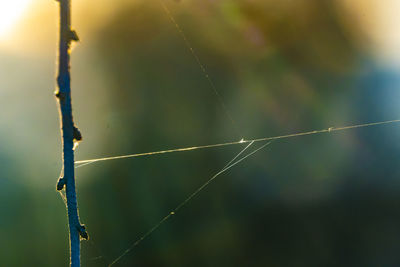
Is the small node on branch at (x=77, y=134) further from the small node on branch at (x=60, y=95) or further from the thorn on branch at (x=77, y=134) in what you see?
the small node on branch at (x=60, y=95)

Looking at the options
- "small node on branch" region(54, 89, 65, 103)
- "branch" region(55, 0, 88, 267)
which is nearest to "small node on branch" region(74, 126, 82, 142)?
"branch" region(55, 0, 88, 267)

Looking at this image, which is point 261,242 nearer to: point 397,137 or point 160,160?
point 160,160

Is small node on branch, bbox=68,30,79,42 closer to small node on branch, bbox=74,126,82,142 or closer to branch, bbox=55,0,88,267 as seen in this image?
branch, bbox=55,0,88,267

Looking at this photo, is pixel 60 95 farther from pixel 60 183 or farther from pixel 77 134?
pixel 60 183

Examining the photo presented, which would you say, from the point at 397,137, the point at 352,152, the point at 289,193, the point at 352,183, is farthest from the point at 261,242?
the point at 397,137

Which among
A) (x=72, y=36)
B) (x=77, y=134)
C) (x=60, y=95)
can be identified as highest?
(x=72, y=36)

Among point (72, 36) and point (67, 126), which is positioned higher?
point (72, 36)

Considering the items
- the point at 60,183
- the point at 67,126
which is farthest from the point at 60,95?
the point at 60,183

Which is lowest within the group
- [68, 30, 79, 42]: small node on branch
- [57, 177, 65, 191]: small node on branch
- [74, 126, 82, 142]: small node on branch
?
[57, 177, 65, 191]: small node on branch

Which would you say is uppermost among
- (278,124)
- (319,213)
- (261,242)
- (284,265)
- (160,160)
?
(278,124)
